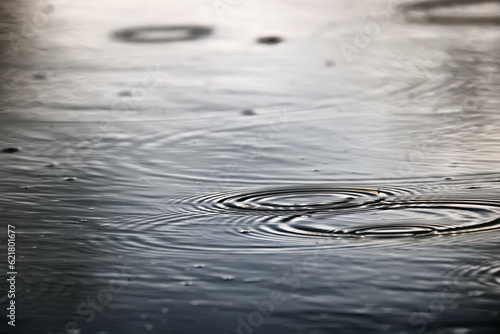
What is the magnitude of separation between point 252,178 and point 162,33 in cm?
348

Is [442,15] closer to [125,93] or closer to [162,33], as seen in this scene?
[162,33]

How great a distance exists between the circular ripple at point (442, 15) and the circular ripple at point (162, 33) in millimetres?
1625

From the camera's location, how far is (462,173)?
3.88m

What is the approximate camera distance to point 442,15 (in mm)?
7750

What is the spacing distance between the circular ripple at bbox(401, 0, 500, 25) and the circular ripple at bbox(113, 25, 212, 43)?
1.62 m

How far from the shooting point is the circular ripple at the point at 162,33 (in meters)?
6.96

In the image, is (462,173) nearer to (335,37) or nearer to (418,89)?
(418,89)

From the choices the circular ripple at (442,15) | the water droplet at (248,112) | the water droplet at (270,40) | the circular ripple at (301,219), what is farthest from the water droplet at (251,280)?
the circular ripple at (442,15)

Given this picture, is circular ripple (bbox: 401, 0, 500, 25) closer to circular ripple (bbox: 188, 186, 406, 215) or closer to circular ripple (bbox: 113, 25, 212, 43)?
circular ripple (bbox: 113, 25, 212, 43)

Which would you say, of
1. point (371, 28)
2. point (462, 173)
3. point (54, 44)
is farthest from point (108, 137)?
point (371, 28)

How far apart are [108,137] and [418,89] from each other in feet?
5.78

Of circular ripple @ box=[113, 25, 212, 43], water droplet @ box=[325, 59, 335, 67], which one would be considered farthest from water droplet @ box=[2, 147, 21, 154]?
circular ripple @ box=[113, 25, 212, 43]

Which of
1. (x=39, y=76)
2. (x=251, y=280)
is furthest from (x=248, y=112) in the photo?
(x=251, y=280)

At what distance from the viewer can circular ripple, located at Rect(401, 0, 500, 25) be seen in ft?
24.3
